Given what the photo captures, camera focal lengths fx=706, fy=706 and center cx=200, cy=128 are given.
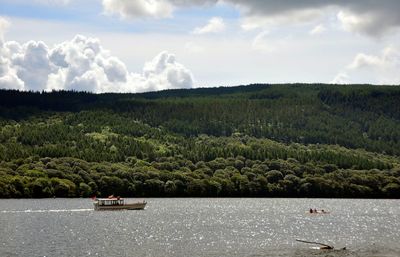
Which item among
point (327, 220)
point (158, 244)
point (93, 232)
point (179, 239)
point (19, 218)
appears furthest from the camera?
point (327, 220)

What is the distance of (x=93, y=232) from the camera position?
501ft

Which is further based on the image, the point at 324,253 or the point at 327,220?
the point at 327,220

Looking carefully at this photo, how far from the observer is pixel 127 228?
163500 mm

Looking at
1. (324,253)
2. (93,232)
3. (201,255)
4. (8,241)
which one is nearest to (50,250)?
(8,241)

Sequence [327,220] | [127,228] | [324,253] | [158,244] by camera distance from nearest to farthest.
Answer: [324,253], [158,244], [127,228], [327,220]

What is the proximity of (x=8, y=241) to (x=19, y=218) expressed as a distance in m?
48.3

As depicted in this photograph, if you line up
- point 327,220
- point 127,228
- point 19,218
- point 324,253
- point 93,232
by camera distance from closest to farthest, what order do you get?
point 324,253 < point 93,232 < point 127,228 < point 19,218 < point 327,220

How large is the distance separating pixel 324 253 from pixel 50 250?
45217 mm

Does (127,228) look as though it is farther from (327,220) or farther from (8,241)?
(327,220)

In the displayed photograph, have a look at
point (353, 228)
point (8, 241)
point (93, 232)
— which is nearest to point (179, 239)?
point (93, 232)

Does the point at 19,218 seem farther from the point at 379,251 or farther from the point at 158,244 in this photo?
the point at 379,251

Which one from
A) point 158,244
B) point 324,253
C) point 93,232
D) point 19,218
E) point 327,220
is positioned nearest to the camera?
point 324,253

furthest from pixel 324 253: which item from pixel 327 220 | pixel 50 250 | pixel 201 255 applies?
pixel 327 220

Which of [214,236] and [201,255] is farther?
[214,236]
